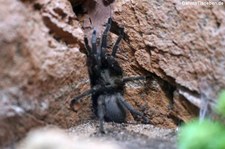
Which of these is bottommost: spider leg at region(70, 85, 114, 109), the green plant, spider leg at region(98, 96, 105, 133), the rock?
the rock

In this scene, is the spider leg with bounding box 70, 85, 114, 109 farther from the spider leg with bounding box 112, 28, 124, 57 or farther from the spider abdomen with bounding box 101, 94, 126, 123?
the spider leg with bounding box 112, 28, 124, 57

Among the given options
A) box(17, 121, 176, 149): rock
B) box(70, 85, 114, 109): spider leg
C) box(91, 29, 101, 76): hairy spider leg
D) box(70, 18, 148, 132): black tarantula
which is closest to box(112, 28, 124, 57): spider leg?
box(70, 18, 148, 132): black tarantula

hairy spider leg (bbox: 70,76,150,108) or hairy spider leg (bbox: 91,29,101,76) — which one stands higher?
hairy spider leg (bbox: 91,29,101,76)

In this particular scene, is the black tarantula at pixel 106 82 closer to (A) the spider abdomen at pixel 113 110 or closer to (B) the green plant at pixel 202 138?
(A) the spider abdomen at pixel 113 110

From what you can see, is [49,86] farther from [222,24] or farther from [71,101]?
[222,24]

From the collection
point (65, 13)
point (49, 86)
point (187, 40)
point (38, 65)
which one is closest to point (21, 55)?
point (38, 65)

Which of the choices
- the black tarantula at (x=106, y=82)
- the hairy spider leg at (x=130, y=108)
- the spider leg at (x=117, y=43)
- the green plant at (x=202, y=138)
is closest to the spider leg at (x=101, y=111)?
the black tarantula at (x=106, y=82)
